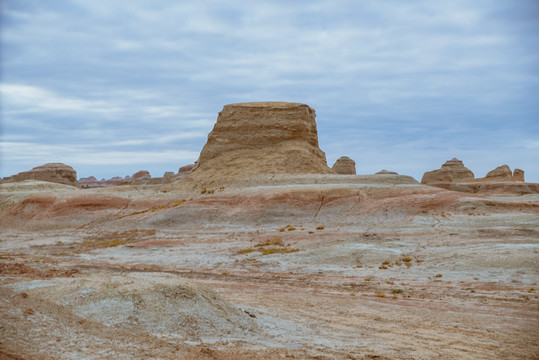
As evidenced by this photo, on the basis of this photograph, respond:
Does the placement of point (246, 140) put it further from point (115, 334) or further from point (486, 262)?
point (115, 334)

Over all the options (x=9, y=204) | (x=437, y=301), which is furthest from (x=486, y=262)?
(x=9, y=204)

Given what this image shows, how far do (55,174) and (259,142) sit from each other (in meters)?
44.4

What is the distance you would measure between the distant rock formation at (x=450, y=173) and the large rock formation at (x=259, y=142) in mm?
44346

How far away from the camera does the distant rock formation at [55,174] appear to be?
83438 millimetres

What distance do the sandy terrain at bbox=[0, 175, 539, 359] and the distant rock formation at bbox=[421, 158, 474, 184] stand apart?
5147cm

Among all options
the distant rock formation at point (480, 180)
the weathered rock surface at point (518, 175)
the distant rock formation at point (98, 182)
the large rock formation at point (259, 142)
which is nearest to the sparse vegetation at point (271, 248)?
the large rock formation at point (259, 142)

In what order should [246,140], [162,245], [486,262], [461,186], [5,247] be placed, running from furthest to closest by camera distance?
[461,186] < [246,140] < [5,247] < [162,245] < [486,262]

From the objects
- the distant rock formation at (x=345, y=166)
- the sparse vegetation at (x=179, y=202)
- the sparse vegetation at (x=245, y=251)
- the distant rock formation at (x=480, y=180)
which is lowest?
the sparse vegetation at (x=245, y=251)

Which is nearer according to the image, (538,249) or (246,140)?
(538,249)

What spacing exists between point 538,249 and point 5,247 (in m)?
29.9

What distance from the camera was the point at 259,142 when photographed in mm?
51750

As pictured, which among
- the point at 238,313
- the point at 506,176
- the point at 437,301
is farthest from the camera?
the point at 506,176

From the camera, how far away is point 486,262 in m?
22.0

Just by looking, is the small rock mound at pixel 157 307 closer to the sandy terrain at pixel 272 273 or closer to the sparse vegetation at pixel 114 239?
the sandy terrain at pixel 272 273
